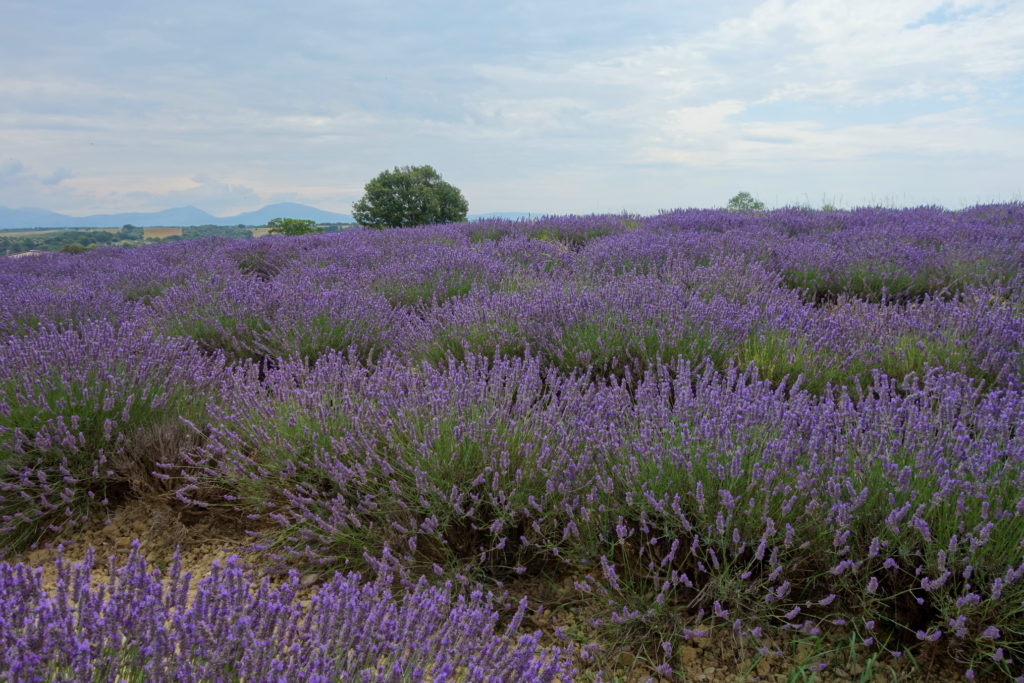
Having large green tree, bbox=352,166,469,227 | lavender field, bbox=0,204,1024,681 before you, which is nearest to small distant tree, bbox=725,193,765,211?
large green tree, bbox=352,166,469,227

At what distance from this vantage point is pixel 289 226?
16344mm

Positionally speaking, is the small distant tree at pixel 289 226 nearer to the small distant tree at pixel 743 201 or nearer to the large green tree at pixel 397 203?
the large green tree at pixel 397 203

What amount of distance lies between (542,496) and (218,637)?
108cm

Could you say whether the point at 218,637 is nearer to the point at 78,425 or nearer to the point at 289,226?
the point at 78,425

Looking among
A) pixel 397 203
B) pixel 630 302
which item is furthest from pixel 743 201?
pixel 630 302


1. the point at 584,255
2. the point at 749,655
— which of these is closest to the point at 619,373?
the point at 749,655

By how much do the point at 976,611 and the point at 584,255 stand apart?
175 inches

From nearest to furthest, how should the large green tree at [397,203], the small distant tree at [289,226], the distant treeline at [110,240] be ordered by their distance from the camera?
the distant treeline at [110,240], the small distant tree at [289,226], the large green tree at [397,203]

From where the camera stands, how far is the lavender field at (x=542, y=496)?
124cm

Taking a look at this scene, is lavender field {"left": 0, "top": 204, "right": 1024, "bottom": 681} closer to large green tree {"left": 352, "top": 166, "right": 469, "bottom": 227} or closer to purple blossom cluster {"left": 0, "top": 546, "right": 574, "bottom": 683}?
purple blossom cluster {"left": 0, "top": 546, "right": 574, "bottom": 683}

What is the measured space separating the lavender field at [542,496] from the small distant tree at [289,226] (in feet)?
43.7

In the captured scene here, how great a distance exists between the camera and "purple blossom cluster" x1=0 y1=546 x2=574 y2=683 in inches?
42.6

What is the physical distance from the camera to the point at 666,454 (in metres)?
1.92

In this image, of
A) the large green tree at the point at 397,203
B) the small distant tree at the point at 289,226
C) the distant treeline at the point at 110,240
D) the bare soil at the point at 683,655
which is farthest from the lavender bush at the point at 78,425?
the large green tree at the point at 397,203
